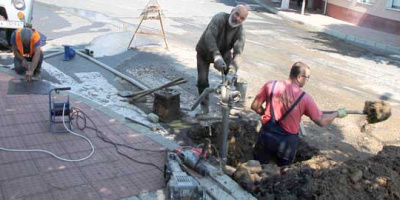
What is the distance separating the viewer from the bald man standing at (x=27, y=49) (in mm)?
7543

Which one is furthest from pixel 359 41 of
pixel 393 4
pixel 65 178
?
pixel 65 178

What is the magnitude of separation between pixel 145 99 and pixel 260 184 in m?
3.47

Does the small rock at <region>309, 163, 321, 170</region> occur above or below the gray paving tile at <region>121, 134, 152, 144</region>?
above

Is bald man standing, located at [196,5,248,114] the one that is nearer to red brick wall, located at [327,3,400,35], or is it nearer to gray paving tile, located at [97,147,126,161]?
gray paving tile, located at [97,147,126,161]

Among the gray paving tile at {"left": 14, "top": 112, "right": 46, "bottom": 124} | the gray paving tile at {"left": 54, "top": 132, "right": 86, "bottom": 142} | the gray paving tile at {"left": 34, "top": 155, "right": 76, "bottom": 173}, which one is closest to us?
the gray paving tile at {"left": 34, "top": 155, "right": 76, "bottom": 173}

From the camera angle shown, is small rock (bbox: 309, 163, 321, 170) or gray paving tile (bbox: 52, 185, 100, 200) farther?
small rock (bbox: 309, 163, 321, 170)

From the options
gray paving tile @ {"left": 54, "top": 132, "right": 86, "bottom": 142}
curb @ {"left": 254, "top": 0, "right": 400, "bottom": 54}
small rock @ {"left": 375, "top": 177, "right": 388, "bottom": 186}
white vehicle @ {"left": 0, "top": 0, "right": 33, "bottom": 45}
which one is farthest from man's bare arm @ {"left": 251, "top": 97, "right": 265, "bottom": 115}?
curb @ {"left": 254, "top": 0, "right": 400, "bottom": 54}

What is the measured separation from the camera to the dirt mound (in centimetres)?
407

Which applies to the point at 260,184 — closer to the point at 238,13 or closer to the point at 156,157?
the point at 156,157

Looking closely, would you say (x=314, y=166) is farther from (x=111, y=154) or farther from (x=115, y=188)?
(x=111, y=154)

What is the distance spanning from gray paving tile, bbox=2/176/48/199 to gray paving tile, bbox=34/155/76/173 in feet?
0.70

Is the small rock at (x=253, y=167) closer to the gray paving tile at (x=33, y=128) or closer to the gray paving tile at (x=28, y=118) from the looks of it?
the gray paving tile at (x=33, y=128)

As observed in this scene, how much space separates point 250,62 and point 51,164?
23.2ft

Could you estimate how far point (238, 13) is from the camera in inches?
239
